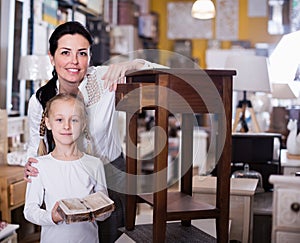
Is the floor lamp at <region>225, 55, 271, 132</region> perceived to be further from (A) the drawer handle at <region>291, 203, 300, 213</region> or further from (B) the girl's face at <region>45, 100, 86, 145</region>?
(B) the girl's face at <region>45, 100, 86, 145</region>

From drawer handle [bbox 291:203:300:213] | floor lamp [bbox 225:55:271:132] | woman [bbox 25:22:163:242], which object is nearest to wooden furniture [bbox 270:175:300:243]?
drawer handle [bbox 291:203:300:213]

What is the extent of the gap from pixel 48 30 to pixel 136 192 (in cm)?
202

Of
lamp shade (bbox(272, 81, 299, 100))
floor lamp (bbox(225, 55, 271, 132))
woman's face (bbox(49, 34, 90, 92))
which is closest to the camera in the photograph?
woman's face (bbox(49, 34, 90, 92))

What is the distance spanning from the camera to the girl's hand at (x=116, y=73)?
152 cm

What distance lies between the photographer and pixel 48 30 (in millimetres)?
3342

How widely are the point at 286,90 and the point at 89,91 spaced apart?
43.1 inches

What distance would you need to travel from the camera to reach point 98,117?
1.50 m

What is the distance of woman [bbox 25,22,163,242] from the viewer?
1482 mm

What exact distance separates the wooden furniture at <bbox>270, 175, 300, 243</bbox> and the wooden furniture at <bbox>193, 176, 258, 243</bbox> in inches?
8.3

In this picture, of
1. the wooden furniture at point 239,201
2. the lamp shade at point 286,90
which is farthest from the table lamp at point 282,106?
the wooden furniture at point 239,201

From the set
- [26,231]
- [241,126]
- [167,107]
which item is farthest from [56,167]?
[241,126]

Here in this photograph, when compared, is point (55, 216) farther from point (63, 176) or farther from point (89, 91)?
point (89, 91)

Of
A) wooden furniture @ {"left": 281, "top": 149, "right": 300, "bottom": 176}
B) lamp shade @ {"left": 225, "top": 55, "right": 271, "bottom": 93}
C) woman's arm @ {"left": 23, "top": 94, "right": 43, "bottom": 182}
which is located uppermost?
lamp shade @ {"left": 225, "top": 55, "right": 271, "bottom": 93}

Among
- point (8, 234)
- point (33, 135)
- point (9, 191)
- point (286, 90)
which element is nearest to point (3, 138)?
point (9, 191)
